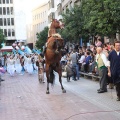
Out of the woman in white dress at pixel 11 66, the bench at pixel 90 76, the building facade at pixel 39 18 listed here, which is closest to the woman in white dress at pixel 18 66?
the woman in white dress at pixel 11 66

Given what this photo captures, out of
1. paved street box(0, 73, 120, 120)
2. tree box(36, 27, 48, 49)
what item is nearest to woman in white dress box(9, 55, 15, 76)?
paved street box(0, 73, 120, 120)

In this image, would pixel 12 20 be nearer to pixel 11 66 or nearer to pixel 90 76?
pixel 11 66

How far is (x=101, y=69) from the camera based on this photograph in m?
14.3

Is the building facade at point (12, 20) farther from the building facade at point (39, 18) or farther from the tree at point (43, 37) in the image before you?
the tree at point (43, 37)

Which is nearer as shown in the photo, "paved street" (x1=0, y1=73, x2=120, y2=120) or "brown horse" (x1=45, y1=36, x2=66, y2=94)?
"paved street" (x1=0, y1=73, x2=120, y2=120)

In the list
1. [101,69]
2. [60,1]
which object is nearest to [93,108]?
[101,69]

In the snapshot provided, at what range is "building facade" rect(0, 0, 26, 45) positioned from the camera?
10588 centimetres

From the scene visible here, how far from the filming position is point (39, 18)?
341 ft

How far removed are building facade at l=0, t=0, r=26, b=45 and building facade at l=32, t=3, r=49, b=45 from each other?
12.2 feet

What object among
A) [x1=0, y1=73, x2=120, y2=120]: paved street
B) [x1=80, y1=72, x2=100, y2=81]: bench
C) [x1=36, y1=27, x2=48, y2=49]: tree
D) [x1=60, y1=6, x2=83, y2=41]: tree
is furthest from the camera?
[x1=36, y1=27, x2=48, y2=49]: tree

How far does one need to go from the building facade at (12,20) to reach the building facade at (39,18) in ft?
12.2

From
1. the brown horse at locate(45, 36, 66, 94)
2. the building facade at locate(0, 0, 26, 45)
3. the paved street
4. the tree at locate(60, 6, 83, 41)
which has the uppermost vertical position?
the building facade at locate(0, 0, 26, 45)

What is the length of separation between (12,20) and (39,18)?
840cm

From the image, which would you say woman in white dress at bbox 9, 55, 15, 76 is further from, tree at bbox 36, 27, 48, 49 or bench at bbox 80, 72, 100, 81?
tree at bbox 36, 27, 48, 49
